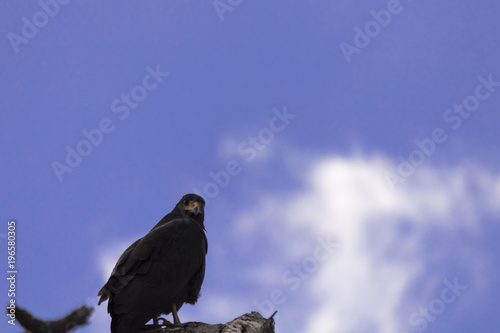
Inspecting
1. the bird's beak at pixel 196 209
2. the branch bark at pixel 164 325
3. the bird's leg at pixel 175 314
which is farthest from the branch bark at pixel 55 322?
the bird's beak at pixel 196 209

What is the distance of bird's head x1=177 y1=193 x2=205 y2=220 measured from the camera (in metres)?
8.03

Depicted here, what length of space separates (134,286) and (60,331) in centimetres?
212

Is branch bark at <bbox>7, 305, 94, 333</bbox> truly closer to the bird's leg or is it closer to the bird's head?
the bird's leg

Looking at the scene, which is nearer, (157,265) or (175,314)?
(157,265)

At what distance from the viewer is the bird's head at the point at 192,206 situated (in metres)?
8.03

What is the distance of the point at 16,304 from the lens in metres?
3.91

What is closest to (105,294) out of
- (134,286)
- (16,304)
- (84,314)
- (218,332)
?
(134,286)

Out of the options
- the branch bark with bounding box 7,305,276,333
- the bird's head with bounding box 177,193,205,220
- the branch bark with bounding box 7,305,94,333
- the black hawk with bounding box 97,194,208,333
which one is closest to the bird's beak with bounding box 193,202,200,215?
the bird's head with bounding box 177,193,205,220

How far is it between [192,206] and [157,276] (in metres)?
1.68

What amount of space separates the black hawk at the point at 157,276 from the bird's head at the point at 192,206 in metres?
0.28

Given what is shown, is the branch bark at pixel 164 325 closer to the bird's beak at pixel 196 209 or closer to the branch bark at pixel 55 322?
the branch bark at pixel 55 322

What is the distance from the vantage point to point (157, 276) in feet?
21.6

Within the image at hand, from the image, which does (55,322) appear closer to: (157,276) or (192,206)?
(157,276)

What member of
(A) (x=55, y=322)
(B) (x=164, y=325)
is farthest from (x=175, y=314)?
(A) (x=55, y=322)
